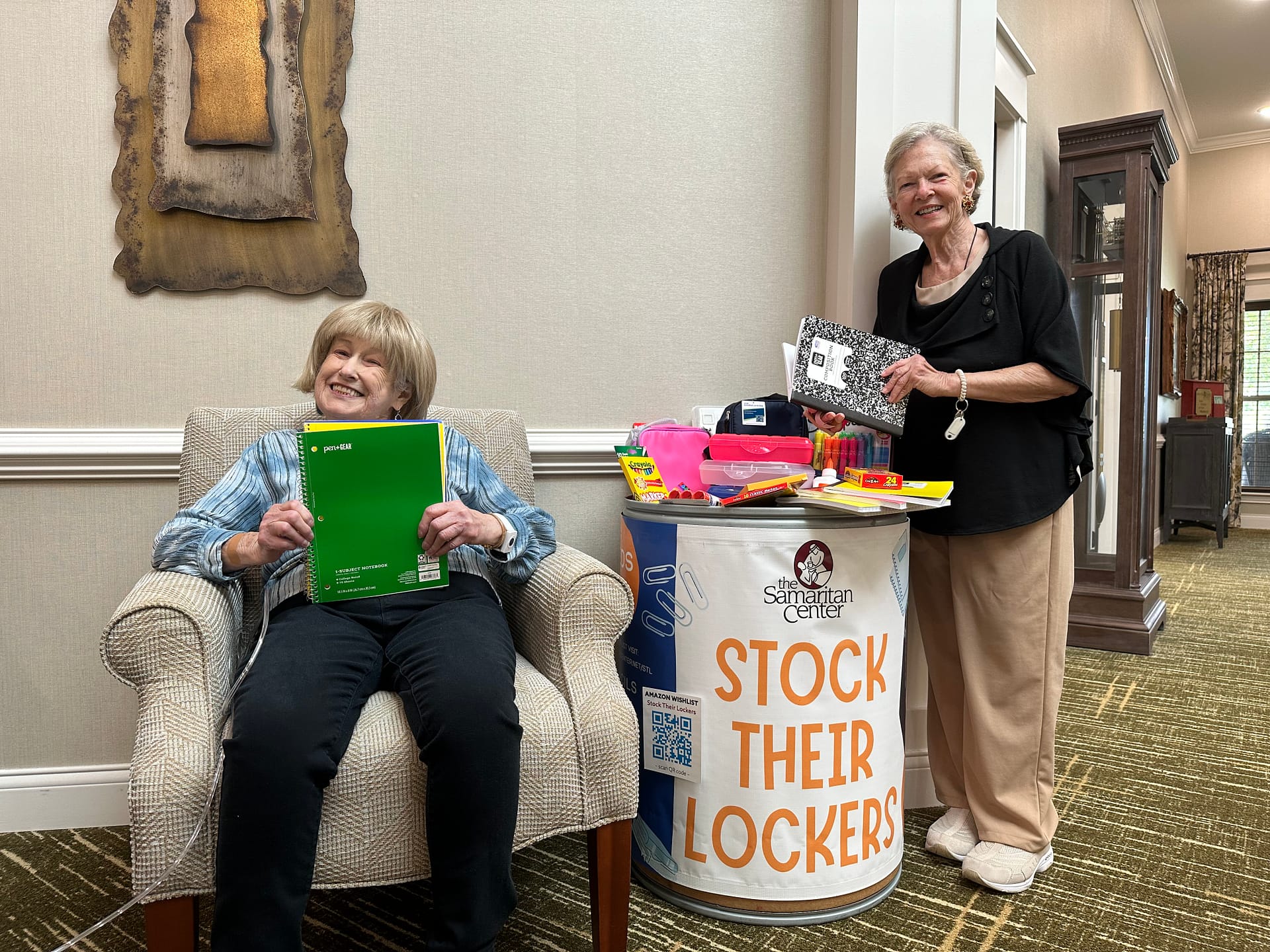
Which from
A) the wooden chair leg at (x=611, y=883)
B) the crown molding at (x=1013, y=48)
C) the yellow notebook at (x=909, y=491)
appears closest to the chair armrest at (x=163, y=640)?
the wooden chair leg at (x=611, y=883)

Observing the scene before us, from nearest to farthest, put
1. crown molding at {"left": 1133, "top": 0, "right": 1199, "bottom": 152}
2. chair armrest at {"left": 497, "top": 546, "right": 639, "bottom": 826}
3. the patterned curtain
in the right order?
chair armrest at {"left": 497, "top": 546, "right": 639, "bottom": 826} → crown molding at {"left": 1133, "top": 0, "right": 1199, "bottom": 152} → the patterned curtain

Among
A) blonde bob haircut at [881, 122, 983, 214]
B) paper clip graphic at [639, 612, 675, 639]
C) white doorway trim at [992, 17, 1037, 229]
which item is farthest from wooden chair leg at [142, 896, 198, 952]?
white doorway trim at [992, 17, 1037, 229]

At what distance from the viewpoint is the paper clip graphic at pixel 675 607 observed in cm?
143

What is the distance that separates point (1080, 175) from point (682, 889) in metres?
3.07

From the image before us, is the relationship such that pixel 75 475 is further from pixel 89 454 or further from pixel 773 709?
pixel 773 709

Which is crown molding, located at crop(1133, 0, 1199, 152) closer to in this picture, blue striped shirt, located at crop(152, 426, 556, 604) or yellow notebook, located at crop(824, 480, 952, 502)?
yellow notebook, located at crop(824, 480, 952, 502)

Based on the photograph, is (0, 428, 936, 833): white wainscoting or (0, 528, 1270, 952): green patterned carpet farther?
(0, 428, 936, 833): white wainscoting

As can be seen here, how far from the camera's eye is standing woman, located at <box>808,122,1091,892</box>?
1.52m

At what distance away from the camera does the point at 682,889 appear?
1459 millimetres

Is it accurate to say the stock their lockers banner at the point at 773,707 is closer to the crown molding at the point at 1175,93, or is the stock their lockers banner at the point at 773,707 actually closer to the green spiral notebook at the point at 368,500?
the green spiral notebook at the point at 368,500

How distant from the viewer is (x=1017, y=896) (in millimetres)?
1504

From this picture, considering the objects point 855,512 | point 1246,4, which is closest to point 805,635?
point 855,512

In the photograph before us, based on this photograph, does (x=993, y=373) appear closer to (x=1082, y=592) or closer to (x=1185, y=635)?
(x=1082, y=592)

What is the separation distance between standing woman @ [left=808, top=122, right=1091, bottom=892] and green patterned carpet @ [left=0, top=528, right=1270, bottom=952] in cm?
11
